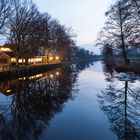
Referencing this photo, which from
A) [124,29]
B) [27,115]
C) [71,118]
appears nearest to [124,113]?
[71,118]

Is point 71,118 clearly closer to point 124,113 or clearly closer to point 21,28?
point 124,113

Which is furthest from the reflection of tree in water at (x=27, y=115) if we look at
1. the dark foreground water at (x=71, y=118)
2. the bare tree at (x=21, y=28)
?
the bare tree at (x=21, y=28)

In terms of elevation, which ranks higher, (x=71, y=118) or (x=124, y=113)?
(x=124, y=113)

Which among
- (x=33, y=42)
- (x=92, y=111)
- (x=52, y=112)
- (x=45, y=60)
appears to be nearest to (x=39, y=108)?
(x=52, y=112)

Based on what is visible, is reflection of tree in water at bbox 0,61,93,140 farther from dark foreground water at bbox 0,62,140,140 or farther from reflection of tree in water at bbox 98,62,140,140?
reflection of tree in water at bbox 98,62,140,140

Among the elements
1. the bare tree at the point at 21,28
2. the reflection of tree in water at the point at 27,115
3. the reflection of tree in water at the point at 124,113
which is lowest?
the reflection of tree in water at the point at 27,115

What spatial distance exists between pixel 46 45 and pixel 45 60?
30.1ft

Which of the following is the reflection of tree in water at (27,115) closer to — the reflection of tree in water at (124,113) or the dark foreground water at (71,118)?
the dark foreground water at (71,118)

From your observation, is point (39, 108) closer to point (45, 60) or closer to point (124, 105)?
point (124, 105)

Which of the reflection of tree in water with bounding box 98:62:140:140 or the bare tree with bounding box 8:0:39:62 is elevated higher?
the bare tree with bounding box 8:0:39:62

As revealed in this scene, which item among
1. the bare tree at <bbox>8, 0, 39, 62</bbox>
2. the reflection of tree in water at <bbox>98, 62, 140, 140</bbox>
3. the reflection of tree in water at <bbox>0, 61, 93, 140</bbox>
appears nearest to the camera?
the reflection of tree in water at <bbox>98, 62, 140, 140</bbox>

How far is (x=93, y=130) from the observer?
43.2 ft

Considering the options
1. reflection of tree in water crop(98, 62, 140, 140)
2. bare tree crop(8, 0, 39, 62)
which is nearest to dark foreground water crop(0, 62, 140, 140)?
reflection of tree in water crop(98, 62, 140, 140)

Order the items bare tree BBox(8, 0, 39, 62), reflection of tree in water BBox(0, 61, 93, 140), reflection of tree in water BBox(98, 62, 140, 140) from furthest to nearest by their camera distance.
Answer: bare tree BBox(8, 0, 39, 62), reflection of tree in water BBox(0, 61, 93, 140), reflection of tree in water BBox(98, 62, 140, 140)
